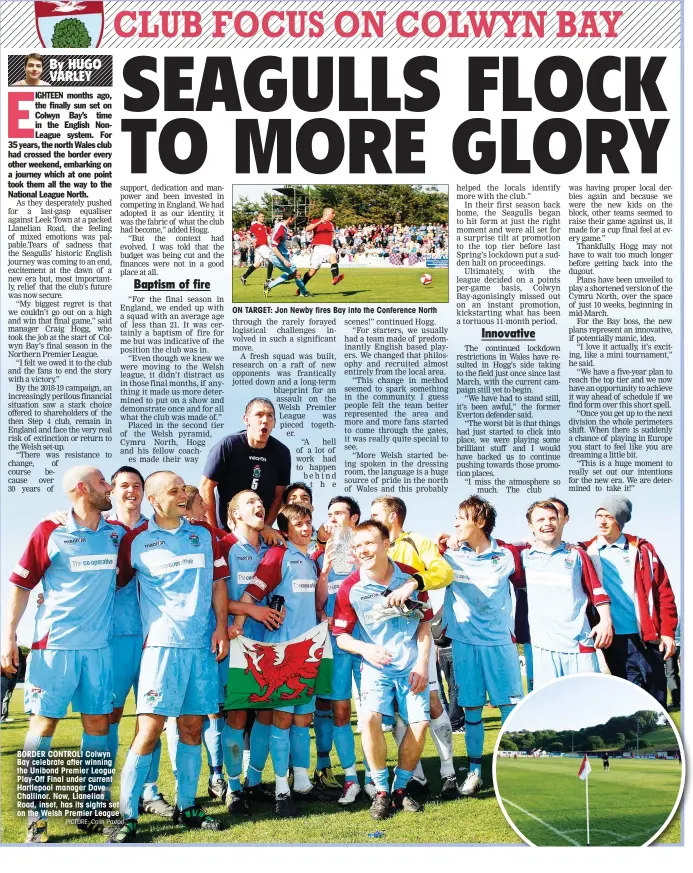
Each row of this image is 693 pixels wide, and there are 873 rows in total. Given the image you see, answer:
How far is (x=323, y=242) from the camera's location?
945 centimetres

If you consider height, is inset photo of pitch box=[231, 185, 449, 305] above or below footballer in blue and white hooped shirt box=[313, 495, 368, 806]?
above

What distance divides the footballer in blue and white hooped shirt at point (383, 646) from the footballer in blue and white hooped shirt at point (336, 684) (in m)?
0.24

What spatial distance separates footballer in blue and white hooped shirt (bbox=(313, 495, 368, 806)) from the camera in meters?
8.65

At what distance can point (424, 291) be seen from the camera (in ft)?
30.7

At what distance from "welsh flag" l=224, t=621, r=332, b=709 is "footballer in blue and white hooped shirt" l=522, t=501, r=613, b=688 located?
2001 mm

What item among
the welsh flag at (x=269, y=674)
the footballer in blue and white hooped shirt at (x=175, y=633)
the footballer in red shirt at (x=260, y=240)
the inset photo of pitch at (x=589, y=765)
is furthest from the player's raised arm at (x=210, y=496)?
the inset photo of pitch at (x=589, y=765)

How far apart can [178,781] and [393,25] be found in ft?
22.2

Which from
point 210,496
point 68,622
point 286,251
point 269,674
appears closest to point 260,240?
point 286,251

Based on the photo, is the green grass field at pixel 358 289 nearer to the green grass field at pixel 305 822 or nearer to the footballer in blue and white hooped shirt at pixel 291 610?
the footballer in blue and white hooped shirt at pixel 291 610

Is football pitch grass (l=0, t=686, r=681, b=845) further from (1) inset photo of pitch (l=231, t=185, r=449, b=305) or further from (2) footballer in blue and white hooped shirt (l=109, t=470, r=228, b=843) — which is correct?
(1) inset photo of pitch (l=231, t=185, r=449, b=305)

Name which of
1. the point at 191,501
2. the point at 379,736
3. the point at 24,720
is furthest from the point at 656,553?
the point at 24,720

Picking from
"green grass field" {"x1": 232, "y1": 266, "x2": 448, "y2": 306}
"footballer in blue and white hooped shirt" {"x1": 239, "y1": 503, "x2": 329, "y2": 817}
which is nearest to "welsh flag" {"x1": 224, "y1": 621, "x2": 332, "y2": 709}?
"footballer in blue and white hooped shirt" {"x1": 239, "y1": 503, "x2": 329, "y2": 817}

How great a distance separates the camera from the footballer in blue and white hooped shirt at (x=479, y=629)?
8805 millimetres
